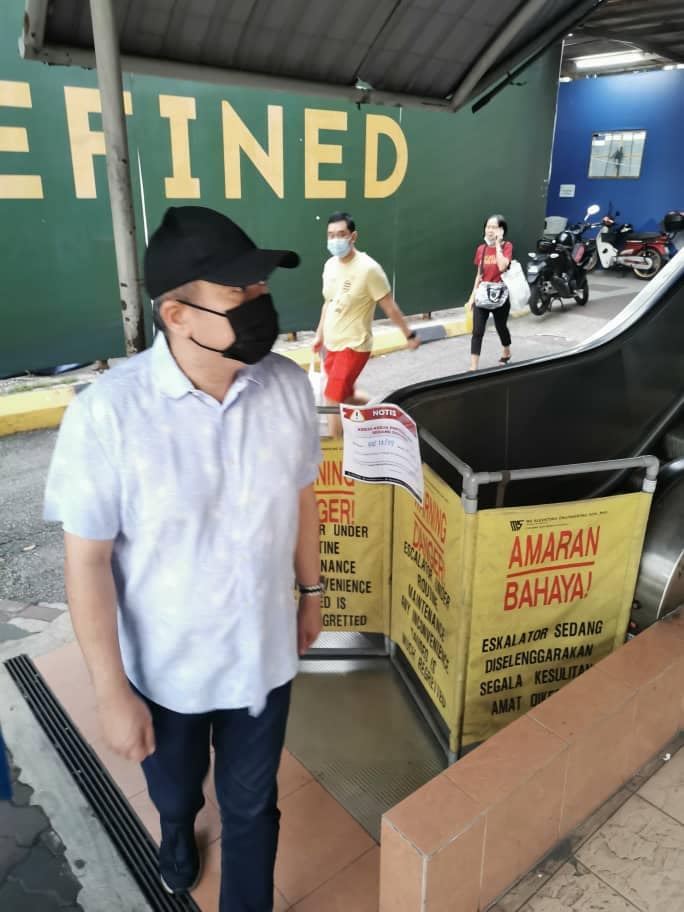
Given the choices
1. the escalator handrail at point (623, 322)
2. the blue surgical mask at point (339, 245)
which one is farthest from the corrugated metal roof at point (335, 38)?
the escalator handrail at point (623, 322)

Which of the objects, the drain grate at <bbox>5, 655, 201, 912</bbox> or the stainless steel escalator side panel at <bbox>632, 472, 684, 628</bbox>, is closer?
the drain grate at <bbox>5, 655, 201, 912</bbox>

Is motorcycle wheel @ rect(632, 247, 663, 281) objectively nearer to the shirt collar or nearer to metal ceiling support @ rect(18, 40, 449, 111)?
metal ceiling support @ rect(18, 40, 449, 111)

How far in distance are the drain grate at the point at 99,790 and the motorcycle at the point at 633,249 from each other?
15.4m

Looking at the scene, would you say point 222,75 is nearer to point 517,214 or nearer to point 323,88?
point 323,88

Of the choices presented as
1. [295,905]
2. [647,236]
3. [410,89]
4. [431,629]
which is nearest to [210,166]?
[410,89]

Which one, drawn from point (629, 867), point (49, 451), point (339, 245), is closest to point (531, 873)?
point (629, 867)

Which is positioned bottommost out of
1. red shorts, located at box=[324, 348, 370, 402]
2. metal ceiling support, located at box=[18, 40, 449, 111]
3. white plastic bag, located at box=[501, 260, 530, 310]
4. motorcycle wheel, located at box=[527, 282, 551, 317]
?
motorcycle wheel, located at box=[527, 282, 551, 317]

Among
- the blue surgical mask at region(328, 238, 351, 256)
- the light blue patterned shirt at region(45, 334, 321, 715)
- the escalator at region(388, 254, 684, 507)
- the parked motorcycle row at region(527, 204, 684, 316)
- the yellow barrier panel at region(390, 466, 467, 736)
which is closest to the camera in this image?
the light blue patterned shirt at region(45, 334, 321, 715)

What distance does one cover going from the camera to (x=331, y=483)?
282 cm

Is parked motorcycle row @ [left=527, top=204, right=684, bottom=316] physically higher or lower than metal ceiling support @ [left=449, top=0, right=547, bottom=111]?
lower

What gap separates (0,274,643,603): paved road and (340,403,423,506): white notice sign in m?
2.04

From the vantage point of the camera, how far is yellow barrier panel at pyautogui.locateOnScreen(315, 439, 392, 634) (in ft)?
9.20

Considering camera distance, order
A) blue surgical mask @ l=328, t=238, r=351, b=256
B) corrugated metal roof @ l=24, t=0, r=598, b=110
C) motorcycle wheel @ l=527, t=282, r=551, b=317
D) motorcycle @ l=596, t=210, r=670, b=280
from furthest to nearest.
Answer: motorcycle @ l=596, t=210, r=670, b=280, motorcycle wheel @ l=527, t=282, r=551, b=317, blue surgical mask @ l=328, t=238, r=351, b=256, corrugated metal roof @ l=24, t=0, r=598, b=110

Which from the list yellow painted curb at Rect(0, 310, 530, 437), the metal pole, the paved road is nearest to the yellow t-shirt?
yellow painted curb at Rect(0, 310, 530, 437)
